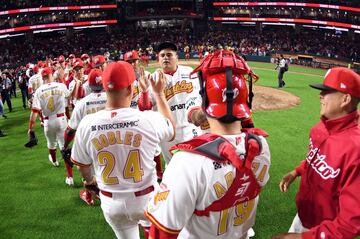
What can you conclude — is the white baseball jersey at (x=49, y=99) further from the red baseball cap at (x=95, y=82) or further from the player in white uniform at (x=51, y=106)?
the red baseball cap at (x=95, y=82)

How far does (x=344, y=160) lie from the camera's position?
106 inches

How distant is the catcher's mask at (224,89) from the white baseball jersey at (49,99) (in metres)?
6.95

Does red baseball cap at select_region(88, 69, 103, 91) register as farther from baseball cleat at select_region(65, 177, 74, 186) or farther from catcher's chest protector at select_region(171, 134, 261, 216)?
catcher's chest protector at select_region(171, 134, 261, 216)

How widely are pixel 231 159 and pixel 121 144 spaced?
6.15 feet

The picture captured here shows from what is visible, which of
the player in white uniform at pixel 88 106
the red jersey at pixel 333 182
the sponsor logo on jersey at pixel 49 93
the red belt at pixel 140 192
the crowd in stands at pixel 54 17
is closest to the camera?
the red jersey at pixel 333 182

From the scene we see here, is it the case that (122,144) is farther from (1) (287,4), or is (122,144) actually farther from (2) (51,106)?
(1) (287,4)

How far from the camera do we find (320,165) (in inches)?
119

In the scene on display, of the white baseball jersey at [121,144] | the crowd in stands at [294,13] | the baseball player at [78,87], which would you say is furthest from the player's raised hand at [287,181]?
the crowd in stands at [294,13]

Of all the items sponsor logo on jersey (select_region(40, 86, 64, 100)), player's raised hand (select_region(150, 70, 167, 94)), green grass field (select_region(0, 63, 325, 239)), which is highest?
player's raised hand (select_region(150, 70, 167, 94))

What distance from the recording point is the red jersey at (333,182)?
95.2 inches

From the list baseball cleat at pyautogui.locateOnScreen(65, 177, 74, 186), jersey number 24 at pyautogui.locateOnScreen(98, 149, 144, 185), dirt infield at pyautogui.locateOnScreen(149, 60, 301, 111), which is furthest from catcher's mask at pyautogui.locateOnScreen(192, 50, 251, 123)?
dirt infield at pyautogui.locateOnScreen(149, 60, 301, 111)

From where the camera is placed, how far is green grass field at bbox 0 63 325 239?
19.8ft

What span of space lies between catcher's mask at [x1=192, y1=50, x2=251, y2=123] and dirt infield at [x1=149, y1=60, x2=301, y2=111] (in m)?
13.4

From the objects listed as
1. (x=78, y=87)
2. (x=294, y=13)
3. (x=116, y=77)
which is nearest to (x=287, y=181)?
(x=116, y=77)
